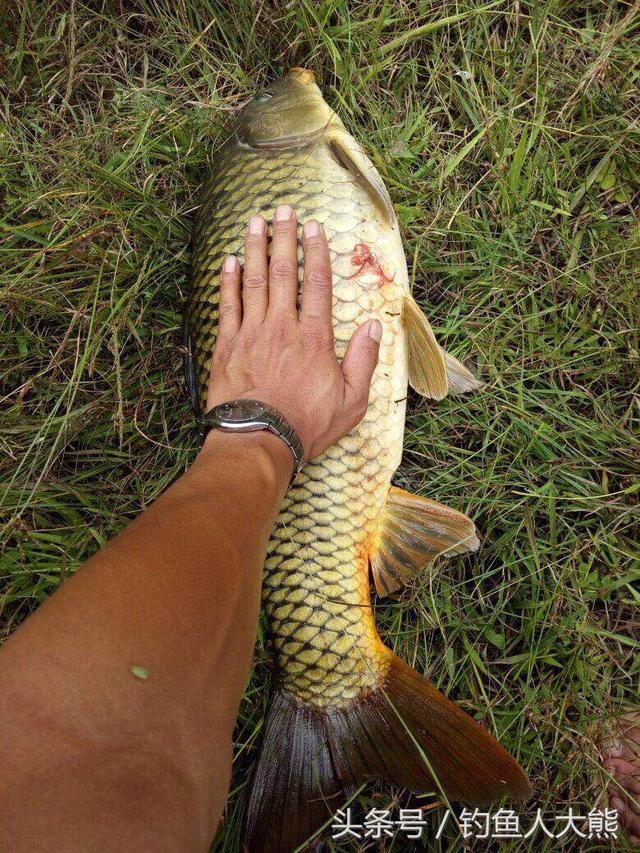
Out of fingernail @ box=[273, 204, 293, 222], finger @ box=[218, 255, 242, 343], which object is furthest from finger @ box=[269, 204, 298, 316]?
finger @ box=[218, 255, 242, 343]

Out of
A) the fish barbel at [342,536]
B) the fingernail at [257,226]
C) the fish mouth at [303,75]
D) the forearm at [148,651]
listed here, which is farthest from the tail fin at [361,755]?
the fish mouth at [303,75]

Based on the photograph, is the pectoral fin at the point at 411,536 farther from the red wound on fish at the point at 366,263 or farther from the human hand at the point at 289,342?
the red wound on fish at the point at 366,263

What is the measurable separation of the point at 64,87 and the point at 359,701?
225 cm

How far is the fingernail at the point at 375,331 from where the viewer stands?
5.76ft

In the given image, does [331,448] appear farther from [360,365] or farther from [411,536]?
[411,536]

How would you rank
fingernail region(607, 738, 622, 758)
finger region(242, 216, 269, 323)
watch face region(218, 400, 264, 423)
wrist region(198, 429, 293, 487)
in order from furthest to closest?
fingernail region(607, 738, 622, 758) < finger region(242, 216, 269, 323) < watch face region(218, 400, 264, 423) < wrist region(198, 429, 293, 487)

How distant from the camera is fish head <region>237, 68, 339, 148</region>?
1.86 m

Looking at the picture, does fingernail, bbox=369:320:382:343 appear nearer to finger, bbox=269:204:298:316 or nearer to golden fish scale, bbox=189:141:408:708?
golden fish scale, bbox=189:141:408:708

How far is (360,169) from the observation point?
1831 millimetres

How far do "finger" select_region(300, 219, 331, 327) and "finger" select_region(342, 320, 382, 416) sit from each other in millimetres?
96

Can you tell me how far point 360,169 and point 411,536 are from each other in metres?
1.07

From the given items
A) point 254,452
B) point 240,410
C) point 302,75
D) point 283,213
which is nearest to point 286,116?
point 302,75

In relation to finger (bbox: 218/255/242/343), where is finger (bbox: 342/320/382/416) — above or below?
below
